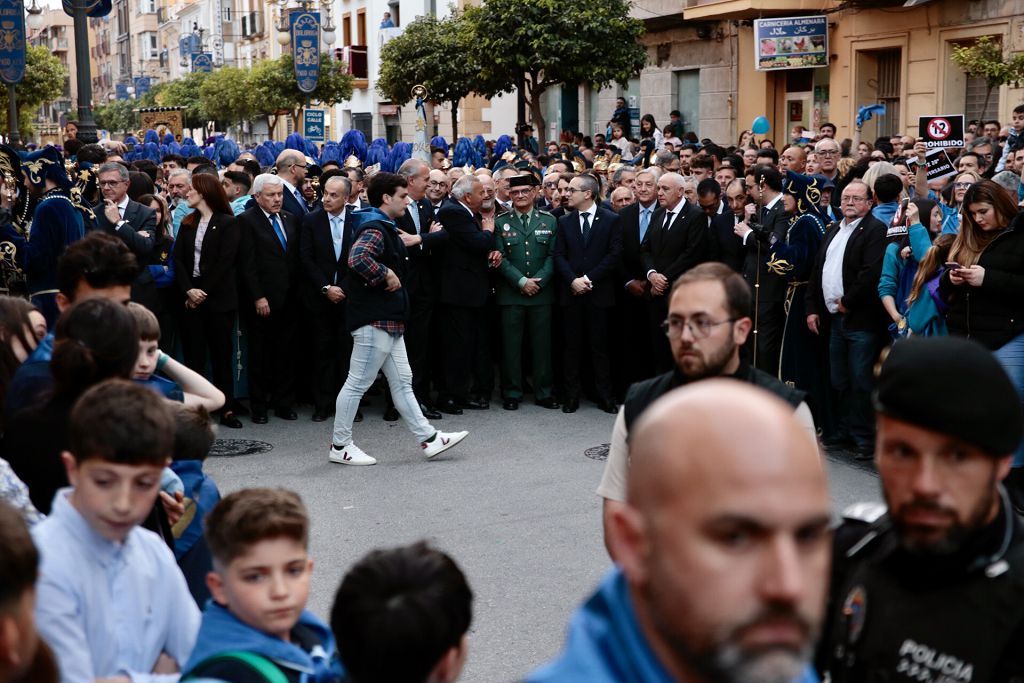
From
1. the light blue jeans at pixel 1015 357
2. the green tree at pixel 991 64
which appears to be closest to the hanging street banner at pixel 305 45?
the green tree at pixel 991 64

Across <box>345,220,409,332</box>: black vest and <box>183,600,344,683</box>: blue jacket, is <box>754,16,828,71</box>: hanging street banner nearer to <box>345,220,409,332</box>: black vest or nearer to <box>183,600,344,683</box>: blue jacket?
<box>345,220,409,332</box>: black vest

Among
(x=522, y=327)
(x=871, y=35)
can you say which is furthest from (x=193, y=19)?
(x=522, y=327)

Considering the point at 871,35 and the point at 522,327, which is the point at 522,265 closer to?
the point at 522,327

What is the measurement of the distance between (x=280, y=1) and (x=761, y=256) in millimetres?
48216

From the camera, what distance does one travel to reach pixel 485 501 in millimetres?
8039

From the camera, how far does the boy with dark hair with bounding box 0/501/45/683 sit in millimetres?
2068

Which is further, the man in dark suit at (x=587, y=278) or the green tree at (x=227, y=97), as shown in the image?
the green tree at (x=227, y=97)

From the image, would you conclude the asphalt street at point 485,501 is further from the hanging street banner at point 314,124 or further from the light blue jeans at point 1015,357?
the hanging street banner at point 314,124

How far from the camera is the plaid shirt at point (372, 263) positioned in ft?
28.8

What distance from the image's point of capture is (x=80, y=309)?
3934 mm

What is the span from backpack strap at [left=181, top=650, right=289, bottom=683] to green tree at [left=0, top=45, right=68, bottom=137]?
1693 inches

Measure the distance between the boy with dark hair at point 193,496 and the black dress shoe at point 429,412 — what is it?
614 cm

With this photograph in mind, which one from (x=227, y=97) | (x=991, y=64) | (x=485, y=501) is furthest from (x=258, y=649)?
(x=227, y=97)

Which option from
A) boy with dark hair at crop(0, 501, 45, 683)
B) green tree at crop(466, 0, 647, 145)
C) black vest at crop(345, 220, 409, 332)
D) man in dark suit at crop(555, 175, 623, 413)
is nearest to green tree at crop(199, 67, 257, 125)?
green tree at crop(466, 0, 647, 145)
